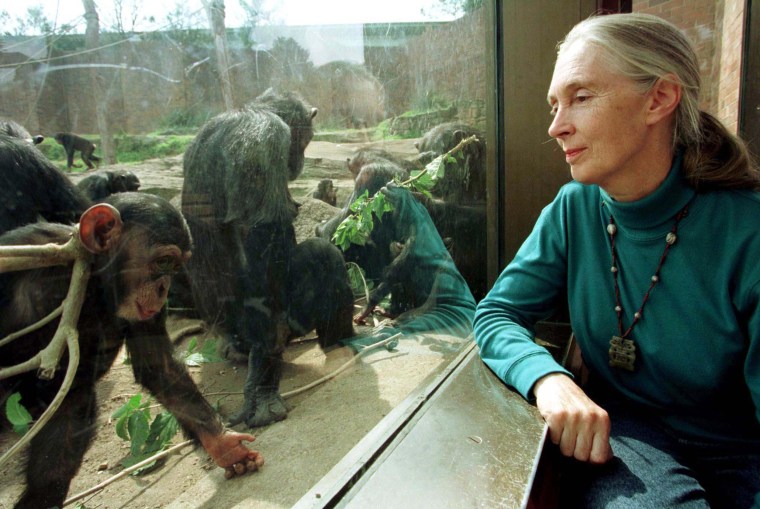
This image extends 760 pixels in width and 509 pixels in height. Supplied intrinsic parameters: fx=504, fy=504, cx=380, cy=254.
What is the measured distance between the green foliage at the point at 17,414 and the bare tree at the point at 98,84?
1.89 feet

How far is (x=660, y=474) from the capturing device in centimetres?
135

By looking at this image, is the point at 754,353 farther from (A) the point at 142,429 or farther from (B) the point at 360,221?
(B) the point at 360,221

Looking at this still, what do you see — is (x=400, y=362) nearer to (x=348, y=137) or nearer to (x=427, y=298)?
(x=427, y=298)

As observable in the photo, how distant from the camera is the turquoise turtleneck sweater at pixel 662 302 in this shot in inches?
54.9

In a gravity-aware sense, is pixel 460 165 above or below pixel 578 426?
above

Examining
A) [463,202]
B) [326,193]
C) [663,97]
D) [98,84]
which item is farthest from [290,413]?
[463,202]

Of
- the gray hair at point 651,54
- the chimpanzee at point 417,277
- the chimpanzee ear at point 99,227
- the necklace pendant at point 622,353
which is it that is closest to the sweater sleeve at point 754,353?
the necklace pendant at point 622,353

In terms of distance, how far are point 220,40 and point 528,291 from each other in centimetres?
129

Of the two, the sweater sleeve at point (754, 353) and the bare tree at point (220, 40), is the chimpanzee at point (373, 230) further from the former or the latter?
the sweater sleeve at point (754, 353)

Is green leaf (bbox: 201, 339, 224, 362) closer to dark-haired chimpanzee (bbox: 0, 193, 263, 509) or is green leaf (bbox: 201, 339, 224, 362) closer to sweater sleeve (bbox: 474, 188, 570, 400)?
dark-haired chimpanzee (bbox: 0, 193, 263, 509)

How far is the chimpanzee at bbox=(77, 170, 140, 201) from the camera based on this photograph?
122 centimetres

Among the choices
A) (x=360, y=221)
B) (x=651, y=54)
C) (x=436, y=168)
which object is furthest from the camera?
(x=436, y=168)

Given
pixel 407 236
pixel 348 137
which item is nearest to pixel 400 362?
pixel 407 236

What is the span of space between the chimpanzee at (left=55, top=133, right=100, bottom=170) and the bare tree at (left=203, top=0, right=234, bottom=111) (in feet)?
1.56
